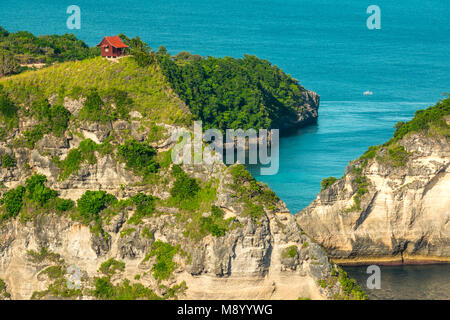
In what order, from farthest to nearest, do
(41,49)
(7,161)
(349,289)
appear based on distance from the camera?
Answer: (41,49) → (7,161) → (349,289)

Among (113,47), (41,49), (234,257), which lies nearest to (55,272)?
(234,257)

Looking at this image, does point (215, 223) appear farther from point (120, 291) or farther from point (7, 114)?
point (7, 114)

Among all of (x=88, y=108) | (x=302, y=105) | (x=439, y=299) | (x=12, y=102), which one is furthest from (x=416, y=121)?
(x=302, y=105)

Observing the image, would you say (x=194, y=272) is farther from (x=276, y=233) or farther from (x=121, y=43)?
(x=121, y=43)

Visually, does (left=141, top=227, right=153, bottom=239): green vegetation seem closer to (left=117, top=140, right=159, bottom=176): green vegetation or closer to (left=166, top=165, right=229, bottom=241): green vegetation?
(left=166, top=165, right=229, bottom=241): green vegetation

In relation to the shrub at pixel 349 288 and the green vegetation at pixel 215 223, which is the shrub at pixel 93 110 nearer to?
the green vegetation at pixel 215 223

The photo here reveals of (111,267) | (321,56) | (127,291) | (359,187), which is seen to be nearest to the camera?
(127,291)
